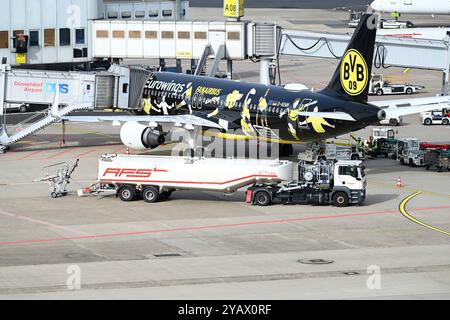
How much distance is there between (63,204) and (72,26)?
115 ft

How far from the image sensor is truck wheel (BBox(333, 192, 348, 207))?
194 feet

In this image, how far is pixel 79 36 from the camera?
305ft

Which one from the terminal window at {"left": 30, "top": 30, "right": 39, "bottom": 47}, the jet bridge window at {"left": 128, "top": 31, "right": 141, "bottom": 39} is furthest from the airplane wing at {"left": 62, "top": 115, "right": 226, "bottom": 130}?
the terminal window at {"left": 30, "top": 30, "right": 39, "bottom": 47}

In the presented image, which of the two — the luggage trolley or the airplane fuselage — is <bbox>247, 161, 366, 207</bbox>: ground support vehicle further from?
the luggage trolley

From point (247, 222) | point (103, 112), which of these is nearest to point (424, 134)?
point (103, 112)

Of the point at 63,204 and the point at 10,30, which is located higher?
the point at 10,30

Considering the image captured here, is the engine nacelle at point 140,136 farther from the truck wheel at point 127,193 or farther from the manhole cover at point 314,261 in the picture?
the manhole cover at point 314,261

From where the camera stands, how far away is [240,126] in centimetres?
7138

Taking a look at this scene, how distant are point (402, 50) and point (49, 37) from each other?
30.2 metres

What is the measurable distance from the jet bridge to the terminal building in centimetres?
1804

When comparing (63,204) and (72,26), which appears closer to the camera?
(63,204)

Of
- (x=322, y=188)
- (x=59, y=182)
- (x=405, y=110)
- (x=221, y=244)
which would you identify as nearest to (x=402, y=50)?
(x=405, y=110)
